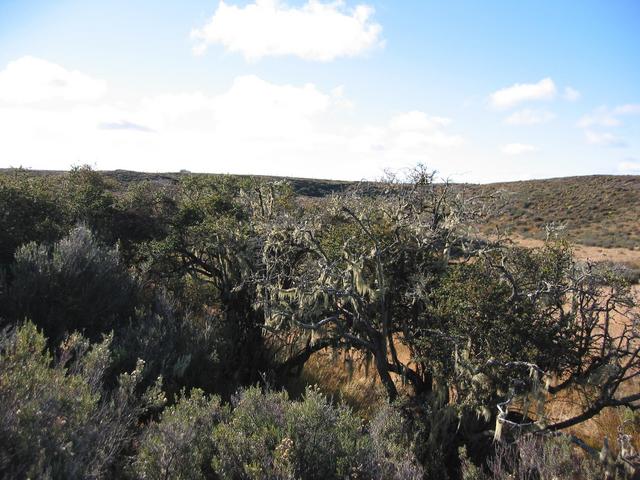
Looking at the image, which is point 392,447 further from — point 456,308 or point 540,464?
point 456,308

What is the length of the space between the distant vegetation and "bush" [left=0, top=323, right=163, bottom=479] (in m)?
0.02

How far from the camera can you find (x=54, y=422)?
3973 millimetres

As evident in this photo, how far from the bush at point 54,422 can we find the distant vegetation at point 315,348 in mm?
23

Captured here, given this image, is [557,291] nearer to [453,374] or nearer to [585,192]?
[453,374]

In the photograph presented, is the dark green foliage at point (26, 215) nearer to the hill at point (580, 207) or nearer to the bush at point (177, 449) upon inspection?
the bush at point (177, 449)

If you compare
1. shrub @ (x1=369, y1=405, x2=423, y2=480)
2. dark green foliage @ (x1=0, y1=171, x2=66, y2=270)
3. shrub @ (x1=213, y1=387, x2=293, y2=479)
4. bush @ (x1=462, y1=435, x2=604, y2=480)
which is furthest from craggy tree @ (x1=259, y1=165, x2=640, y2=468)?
dark green foliage @ (x1=0, y1=171, x2=66, y2=270)

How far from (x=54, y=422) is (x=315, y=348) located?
5.98m

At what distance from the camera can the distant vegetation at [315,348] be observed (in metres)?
4.61

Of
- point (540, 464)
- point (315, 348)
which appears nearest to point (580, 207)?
point (315, 348)

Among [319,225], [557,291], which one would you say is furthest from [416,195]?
[557,291]

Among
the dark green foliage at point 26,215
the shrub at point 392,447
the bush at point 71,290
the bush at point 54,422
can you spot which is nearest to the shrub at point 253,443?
the bush at point 54,422

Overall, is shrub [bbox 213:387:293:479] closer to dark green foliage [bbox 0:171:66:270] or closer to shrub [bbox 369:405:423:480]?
shrub [bbox 369:405:423:480]

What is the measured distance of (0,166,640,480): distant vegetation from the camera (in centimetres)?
461

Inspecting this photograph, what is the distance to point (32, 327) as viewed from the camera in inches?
239
